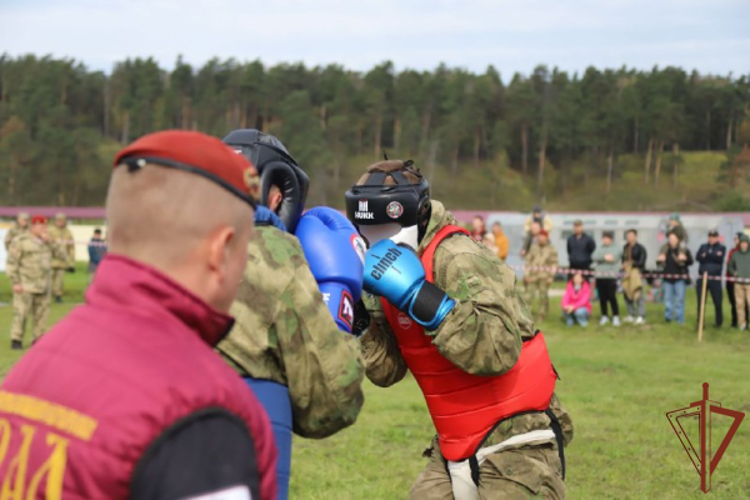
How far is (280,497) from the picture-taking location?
2.58m

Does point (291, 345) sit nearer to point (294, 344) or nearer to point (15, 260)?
point (294, 344)

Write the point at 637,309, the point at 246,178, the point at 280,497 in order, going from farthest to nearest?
the point at 637,309, the point at 280,497, the point at 246,178

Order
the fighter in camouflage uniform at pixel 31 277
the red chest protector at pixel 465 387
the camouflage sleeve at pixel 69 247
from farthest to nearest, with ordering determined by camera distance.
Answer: the camouflage sleeve at pixel 69 247 < the fighter in camouflage uniform at pixel 31 277 < the red chest protector at pixel 465 387

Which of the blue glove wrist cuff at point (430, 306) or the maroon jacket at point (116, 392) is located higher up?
the maroon jacket at point (116, 392)

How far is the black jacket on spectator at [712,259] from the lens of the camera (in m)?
18.5

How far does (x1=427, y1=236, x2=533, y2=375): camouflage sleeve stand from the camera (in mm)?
3604

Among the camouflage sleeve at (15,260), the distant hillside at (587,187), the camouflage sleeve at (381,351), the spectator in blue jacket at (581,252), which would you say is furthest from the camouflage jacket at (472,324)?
the distant hillside at (587,187)

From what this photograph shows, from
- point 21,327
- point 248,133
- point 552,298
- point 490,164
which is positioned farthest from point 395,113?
point 248,133

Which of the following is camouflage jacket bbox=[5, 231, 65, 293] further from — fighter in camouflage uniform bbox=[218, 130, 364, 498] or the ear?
the ear

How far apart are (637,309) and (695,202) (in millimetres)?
58534

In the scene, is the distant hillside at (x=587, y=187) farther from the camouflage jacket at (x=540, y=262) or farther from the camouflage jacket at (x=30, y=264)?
the camouflage jacket at (x=30, y=264)

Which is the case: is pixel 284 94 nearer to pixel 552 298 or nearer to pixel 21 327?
pixel 552 298

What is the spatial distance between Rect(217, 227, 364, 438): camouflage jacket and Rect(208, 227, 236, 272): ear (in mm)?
774

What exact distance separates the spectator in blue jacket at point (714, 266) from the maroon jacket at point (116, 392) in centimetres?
1806
